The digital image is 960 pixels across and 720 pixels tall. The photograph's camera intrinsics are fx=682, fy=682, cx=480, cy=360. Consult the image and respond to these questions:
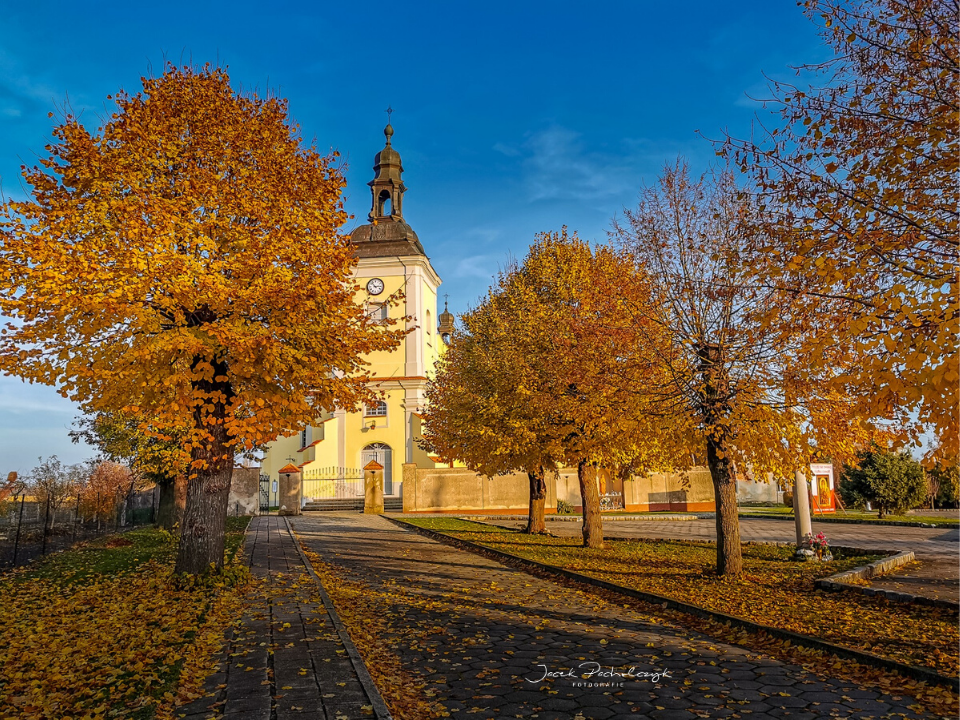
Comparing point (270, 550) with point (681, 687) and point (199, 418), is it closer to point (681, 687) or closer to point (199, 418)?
point (199, 418)

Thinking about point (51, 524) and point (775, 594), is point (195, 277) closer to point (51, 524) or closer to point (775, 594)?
point (775, 594)

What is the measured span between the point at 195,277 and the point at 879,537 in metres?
17.4

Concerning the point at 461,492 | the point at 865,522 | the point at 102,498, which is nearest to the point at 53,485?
the point at 102,498

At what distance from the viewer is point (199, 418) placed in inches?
447

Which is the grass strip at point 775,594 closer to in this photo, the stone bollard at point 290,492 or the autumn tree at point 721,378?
→ the autumn tree at point 721,378

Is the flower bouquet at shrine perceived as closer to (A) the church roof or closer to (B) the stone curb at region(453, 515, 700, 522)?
(B) the stone curb at region(453, 515, 700, 522)

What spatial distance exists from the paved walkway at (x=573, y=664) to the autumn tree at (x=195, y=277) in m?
3.69

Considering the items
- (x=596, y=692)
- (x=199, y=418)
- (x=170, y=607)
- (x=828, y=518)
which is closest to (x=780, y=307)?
(x=596, y=692)

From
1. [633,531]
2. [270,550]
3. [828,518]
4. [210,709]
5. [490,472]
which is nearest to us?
[210,709]

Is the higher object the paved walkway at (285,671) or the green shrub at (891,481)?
Answer: the green shrub at (891,481)

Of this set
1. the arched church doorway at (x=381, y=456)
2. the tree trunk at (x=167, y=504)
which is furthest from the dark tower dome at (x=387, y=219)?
the tree trunk at (x=167, y=504)

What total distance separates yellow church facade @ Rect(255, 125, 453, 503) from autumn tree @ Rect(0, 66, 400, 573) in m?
28.4

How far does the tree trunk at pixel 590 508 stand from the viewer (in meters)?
16.9

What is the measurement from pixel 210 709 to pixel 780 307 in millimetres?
6257
